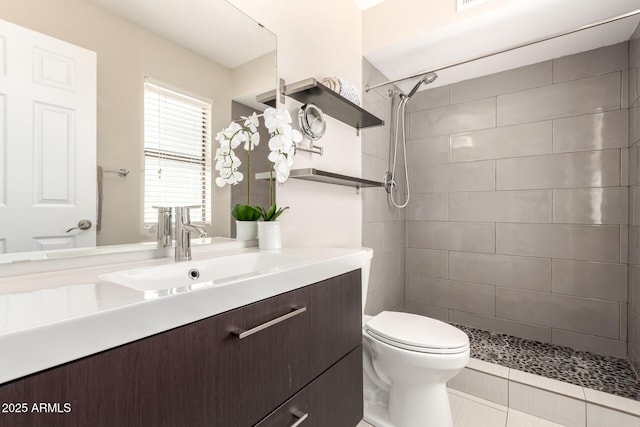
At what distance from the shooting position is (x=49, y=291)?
2.11 ft

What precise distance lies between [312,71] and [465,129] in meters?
1.44

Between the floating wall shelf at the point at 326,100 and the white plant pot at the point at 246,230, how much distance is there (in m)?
0.57

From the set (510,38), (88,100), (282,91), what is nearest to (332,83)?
(282,91)

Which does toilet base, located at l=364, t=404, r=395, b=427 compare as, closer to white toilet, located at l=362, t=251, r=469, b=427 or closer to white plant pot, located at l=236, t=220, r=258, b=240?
white toilet, located at l=362, t=251, r=469, b=427

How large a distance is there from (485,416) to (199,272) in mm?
1657

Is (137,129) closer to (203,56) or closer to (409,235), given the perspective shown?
(203,56)

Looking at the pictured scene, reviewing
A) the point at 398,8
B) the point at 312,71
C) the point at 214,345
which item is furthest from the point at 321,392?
the point at 398,8

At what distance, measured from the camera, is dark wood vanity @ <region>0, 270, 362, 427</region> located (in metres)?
0.47

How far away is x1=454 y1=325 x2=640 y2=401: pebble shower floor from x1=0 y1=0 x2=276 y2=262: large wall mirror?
6.32ft

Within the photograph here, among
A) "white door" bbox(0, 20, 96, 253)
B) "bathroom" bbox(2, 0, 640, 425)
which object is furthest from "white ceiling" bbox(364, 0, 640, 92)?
"white door" bbox(0, 20, 96, 253)

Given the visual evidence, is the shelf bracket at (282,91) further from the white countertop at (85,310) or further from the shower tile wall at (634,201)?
the shower tile wall at (634,201)

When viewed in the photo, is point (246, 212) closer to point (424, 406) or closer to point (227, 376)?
point (227, 376)

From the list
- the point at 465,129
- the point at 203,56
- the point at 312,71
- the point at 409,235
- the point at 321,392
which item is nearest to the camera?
the point at 321,392

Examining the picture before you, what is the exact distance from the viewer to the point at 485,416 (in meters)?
1.65
